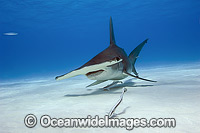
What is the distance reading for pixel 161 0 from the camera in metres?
30.7

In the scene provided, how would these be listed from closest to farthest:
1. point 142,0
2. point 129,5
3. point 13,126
A: point 13,126, point 142,0, point 129,5

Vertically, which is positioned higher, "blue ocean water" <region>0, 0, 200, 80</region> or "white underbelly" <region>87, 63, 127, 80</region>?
"blue ocean water" <region>0, 0, 200, 80</region>

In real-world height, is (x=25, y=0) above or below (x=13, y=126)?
above

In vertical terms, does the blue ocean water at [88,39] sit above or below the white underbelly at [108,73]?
above

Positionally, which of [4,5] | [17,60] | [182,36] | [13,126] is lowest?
[13,126]

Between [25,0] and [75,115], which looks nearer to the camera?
[75,115]

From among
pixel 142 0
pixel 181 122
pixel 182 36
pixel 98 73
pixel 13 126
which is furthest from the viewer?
pixel 182 36

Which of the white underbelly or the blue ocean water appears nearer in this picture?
the white underbelly

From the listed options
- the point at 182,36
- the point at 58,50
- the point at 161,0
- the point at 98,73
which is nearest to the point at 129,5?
the point at 161,0

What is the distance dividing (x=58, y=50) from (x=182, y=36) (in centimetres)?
10830

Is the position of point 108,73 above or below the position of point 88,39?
below

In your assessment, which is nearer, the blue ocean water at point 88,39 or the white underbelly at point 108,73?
the white underbelly at point 108,73

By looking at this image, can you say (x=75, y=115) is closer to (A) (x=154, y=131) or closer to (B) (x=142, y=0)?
(A) (x=154, y=131)

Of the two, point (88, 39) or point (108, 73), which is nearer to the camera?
point (108, 73)
